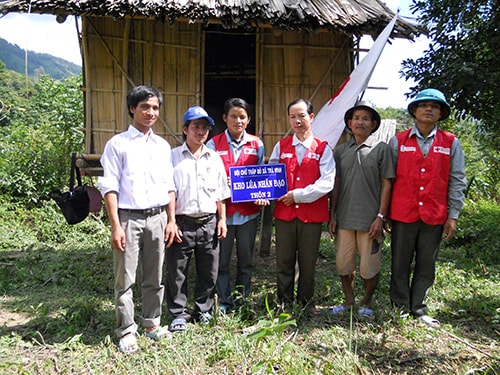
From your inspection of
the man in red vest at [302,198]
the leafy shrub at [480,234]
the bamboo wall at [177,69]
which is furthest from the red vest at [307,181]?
the leafy shrub at [480,234]

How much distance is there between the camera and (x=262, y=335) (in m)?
2.86

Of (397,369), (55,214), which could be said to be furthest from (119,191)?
(55,214)

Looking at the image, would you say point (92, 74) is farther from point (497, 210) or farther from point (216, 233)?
point (497, 210)

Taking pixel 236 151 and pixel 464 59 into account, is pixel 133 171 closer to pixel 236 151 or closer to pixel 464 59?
pixel 236 151

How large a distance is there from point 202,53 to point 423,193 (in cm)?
327

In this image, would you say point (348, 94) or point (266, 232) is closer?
point (348, 94)

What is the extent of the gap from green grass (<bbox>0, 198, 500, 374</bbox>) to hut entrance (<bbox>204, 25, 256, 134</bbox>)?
15.0 feet

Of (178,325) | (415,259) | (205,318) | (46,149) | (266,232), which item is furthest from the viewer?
(46,149)

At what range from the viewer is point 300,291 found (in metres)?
3.88

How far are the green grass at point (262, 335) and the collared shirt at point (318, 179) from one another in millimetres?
973

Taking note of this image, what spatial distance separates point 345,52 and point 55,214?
6.74 meters

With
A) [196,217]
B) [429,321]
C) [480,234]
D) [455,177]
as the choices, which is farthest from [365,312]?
[480,234]

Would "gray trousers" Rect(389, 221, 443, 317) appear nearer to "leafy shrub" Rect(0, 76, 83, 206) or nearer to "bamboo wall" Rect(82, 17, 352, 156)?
"bamboo wall" Rect(82, 17, 352, 156)

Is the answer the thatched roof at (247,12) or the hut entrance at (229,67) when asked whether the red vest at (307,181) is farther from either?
the hut entrance at (229,67)
